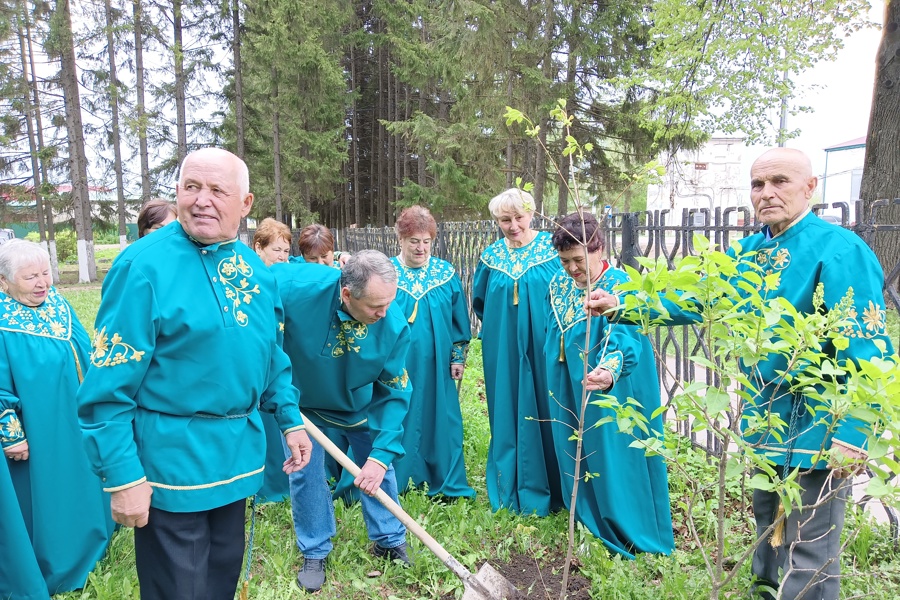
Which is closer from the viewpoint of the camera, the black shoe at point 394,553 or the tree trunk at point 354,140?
the black shoe at point 394,553

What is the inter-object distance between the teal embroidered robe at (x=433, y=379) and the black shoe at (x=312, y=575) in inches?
36.8

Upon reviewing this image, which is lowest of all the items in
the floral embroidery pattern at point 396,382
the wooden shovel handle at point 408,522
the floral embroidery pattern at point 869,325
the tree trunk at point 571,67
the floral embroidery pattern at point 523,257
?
the wooden shovel handle at point 408,522

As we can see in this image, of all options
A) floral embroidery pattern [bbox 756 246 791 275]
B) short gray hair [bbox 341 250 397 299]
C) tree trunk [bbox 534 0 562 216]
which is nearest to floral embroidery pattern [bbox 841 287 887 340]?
floral embroidery pattern [bbox 756 246 791 275]

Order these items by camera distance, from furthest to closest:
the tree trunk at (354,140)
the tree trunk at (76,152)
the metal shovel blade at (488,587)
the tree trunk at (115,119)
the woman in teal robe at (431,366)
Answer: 1. the tree trunk at (354,140)
2. the tree trunk at (115,119)
3. the tree trunk at (76,152)
4. the woman in teal robe at (431,366)
5. the metal shovel blade at (488,587)

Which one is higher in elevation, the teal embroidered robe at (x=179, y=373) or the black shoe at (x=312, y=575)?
the teal embroidered robe at (x=179, y=373)

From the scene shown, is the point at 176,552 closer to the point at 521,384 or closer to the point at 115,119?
the point at 521,384

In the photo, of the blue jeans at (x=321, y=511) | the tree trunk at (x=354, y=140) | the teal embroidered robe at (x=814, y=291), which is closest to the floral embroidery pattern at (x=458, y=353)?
the blue jeans at (x=321, y=511)

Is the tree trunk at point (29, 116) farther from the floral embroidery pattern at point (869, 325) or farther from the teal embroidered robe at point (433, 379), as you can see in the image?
the floral embroidery pattern at point (869, 325)

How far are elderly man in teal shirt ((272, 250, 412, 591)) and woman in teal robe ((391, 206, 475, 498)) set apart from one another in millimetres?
827

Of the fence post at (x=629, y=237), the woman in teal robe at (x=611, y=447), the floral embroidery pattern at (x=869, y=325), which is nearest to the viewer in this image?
the floral embroidery pattern at (x=869, y=325)

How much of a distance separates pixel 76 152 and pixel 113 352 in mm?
19900

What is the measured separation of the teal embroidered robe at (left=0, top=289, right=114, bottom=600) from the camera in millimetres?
2654

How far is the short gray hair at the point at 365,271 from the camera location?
2.59 metres

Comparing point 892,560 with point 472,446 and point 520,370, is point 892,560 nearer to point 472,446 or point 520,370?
point 520,370
